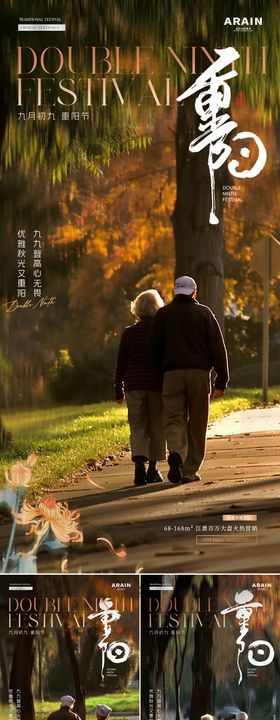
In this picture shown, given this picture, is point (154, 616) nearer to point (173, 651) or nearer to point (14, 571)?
point (173, 651)

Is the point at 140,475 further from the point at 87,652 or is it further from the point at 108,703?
the point at 108,703

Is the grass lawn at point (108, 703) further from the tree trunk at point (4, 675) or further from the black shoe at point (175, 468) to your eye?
the black shoe at point (175, 468)

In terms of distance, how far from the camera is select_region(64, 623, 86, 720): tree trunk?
5672 mm

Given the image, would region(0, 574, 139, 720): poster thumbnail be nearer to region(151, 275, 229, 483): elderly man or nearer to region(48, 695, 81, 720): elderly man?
region(48, 695, 81, 720): elderly man

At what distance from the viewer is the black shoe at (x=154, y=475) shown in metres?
5.64

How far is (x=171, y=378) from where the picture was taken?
224 inches

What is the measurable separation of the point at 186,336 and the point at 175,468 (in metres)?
0.64

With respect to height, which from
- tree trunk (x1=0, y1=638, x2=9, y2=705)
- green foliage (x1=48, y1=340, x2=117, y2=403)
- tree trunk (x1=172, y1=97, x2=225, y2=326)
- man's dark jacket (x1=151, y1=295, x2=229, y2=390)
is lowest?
tree trunk (x1=0, y1=638, x2=9, y2=705)

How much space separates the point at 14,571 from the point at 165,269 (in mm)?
1600

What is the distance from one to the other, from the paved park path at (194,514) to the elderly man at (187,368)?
75mm

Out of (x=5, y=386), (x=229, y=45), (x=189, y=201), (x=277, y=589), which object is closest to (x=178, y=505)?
(x=277, y=589)

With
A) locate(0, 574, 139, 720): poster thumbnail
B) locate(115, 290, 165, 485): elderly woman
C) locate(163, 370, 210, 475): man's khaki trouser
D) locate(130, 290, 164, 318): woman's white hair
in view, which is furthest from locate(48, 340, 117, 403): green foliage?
locate(0, 574, 139, 720): poster thumbnail

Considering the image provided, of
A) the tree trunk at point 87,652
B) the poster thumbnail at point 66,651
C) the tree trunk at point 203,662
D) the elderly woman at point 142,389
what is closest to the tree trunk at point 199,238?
the elderly woman at point 142,389

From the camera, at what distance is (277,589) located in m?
5.62
